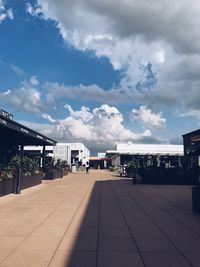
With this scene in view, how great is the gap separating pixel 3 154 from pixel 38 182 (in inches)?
522

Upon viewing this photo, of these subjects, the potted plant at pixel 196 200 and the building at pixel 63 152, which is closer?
the potted plant at pixel 196 200

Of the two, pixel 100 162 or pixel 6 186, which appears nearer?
pixel 6 186

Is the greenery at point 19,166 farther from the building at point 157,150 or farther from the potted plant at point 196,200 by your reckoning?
the building at point 157,150

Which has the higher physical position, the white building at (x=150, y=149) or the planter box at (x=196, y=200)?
the white building at (x=150, y=149)

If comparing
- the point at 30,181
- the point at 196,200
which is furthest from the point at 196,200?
the point at 30,181

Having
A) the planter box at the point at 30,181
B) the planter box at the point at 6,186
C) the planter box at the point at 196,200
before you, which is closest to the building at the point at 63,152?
the planter box at the point at 30,181

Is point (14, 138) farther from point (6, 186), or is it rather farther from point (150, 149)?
point (150, 149)

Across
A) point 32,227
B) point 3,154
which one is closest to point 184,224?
point 32,227

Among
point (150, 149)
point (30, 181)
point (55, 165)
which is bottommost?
point (30, 181)

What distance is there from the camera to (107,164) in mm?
94625

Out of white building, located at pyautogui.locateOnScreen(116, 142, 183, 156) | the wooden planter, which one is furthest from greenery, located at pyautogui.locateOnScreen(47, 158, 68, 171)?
white building, located at pyautogui.locateOnScreen(116, 142, 183, 156)

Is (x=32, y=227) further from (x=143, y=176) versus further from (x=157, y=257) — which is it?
(x=143, y=176)

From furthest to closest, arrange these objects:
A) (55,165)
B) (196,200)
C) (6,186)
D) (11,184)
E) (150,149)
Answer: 1. (150,149)
2. (55,165)
3. (11,184)
4. (6,186)
5. (196,200)

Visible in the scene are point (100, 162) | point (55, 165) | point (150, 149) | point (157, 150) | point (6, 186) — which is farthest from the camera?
Answer: point (100, 162)
